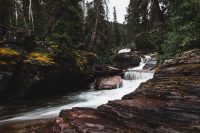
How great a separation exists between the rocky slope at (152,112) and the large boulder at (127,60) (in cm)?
2148

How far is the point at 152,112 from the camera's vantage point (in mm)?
7938

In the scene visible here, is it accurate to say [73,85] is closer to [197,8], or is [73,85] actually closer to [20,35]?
[20,35]

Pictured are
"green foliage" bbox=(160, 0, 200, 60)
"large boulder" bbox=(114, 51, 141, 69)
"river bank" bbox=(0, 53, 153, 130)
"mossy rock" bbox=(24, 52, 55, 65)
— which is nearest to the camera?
"river bank" bbox=(0, 53, 153, 130)

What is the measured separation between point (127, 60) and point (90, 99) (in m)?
15.4

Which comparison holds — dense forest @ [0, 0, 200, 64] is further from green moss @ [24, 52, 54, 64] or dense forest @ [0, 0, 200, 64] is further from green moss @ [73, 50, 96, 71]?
green moss @ [24, 52, 54, 64]

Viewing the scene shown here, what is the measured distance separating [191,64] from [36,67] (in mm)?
10297

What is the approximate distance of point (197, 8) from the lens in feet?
55.9

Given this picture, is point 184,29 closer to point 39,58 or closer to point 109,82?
point 109,82

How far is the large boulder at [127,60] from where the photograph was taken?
1256 inches

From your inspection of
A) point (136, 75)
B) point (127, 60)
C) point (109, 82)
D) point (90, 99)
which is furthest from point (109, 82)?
point (127, 60)

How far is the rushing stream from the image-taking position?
1422cm

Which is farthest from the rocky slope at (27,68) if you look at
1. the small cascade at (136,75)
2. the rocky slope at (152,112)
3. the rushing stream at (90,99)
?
the rocky slope at (152,112)

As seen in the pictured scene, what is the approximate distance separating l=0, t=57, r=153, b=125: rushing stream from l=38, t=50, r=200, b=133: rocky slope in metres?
4.89

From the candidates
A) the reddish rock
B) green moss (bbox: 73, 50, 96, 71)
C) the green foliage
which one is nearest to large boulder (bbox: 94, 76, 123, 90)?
the reddish rock
